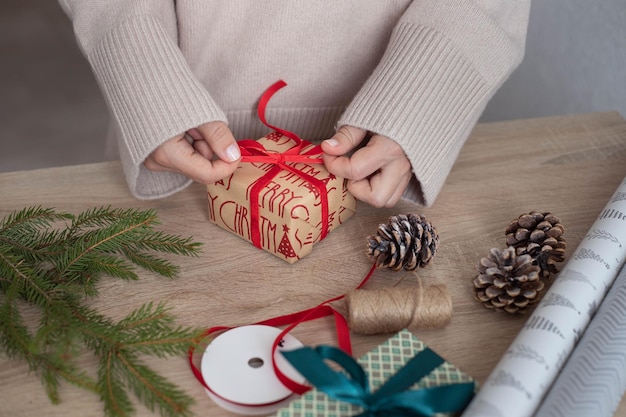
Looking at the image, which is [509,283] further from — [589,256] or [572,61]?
[572,61]

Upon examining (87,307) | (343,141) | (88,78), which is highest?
(343,141)

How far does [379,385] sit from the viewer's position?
68 centimetres

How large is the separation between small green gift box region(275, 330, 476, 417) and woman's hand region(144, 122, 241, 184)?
0.30 m

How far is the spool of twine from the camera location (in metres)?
0.77

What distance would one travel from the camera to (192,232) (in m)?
0.95

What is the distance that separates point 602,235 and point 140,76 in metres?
0.66

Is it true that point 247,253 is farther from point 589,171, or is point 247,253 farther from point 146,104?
point 589,171

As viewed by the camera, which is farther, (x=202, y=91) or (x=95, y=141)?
(x=95, y=141)

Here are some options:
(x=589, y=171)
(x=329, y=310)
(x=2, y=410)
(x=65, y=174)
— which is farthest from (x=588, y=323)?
(x=65, y=174)

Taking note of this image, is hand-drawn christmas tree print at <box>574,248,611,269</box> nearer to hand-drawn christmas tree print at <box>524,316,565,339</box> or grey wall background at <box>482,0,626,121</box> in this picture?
hand-drawn christmas tree print at <box>524,316,565,339</box>

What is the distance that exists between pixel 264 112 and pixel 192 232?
0.25 m

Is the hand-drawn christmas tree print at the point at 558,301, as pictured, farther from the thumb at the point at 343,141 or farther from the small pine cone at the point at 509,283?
the thumb at the point at 343,141

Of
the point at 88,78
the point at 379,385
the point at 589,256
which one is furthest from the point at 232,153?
the point at 88,78

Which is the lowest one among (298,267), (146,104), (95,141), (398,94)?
(95,141)
